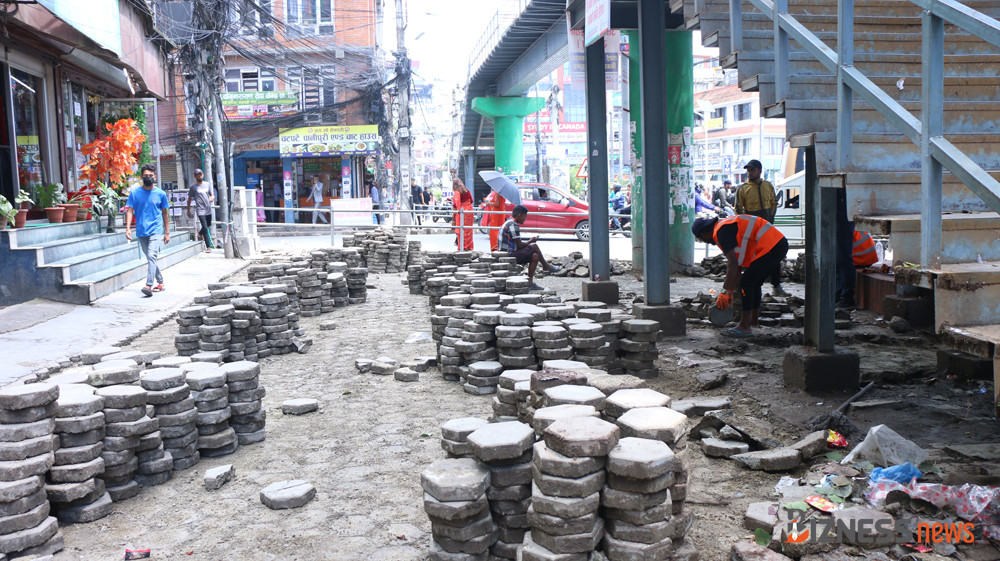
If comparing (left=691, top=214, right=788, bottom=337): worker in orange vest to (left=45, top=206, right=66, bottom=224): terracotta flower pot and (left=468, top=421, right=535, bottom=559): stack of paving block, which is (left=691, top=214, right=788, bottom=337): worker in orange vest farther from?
(left=45, top=206, right=66, bottom=224): terracotta flower pot

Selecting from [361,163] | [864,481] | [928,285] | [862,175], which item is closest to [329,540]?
[864,481]

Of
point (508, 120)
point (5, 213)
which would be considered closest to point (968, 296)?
point (5, 213)

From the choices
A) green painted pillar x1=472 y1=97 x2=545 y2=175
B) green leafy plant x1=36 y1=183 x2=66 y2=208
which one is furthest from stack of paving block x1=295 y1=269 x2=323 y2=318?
green painted pillar x1=472 y1=97 x2=545 y2=175

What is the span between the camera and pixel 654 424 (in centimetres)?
355

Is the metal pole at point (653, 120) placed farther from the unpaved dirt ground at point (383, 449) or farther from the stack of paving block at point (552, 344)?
the stack of paving block at point (552, 344)

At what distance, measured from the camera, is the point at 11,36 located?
11805 millimetres

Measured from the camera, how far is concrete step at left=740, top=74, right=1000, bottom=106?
16.4 feet

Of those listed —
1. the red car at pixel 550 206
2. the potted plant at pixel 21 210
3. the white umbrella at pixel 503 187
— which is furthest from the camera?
the red car at pixel 550 206

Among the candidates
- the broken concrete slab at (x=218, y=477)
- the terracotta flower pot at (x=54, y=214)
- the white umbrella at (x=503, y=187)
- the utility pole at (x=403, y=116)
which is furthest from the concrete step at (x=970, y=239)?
the utility pole at (x=403, y=116)

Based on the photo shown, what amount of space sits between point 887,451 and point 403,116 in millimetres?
24689

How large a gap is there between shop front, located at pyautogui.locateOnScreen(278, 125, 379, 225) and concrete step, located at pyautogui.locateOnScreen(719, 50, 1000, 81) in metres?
25.6

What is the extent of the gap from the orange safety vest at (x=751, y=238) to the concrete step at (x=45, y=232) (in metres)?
9.16

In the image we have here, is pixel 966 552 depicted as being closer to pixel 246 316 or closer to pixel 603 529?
pixel 603 529

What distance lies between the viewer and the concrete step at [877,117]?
4.64m
